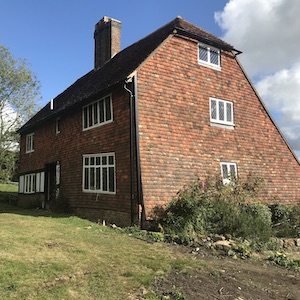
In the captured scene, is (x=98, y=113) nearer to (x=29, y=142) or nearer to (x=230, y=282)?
(x=230, y=282)

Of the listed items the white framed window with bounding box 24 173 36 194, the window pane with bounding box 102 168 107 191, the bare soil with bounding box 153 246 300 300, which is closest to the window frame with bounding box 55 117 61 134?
the white framed window with bounding box 24 173 36 194

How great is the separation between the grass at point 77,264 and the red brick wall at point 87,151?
110 inches

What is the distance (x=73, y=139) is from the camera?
17781 millimetres

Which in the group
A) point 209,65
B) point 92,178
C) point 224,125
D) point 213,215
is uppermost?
point 209,65

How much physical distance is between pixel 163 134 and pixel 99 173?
3.52 metres

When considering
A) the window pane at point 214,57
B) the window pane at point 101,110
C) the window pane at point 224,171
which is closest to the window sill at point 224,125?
the window pane at point 224,171

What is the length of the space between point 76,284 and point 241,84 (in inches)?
567

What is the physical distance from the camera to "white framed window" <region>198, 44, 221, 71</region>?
16.6 meters

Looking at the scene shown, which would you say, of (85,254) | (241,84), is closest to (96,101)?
(241,84)

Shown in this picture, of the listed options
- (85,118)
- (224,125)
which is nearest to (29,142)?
(85,118)

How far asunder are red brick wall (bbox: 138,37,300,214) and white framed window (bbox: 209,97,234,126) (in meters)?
0.28

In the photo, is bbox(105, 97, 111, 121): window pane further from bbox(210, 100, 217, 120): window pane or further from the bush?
the bush

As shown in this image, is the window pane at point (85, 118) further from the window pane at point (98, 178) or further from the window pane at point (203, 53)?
the window pane at point (203, 53)

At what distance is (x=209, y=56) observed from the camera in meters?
17.0
